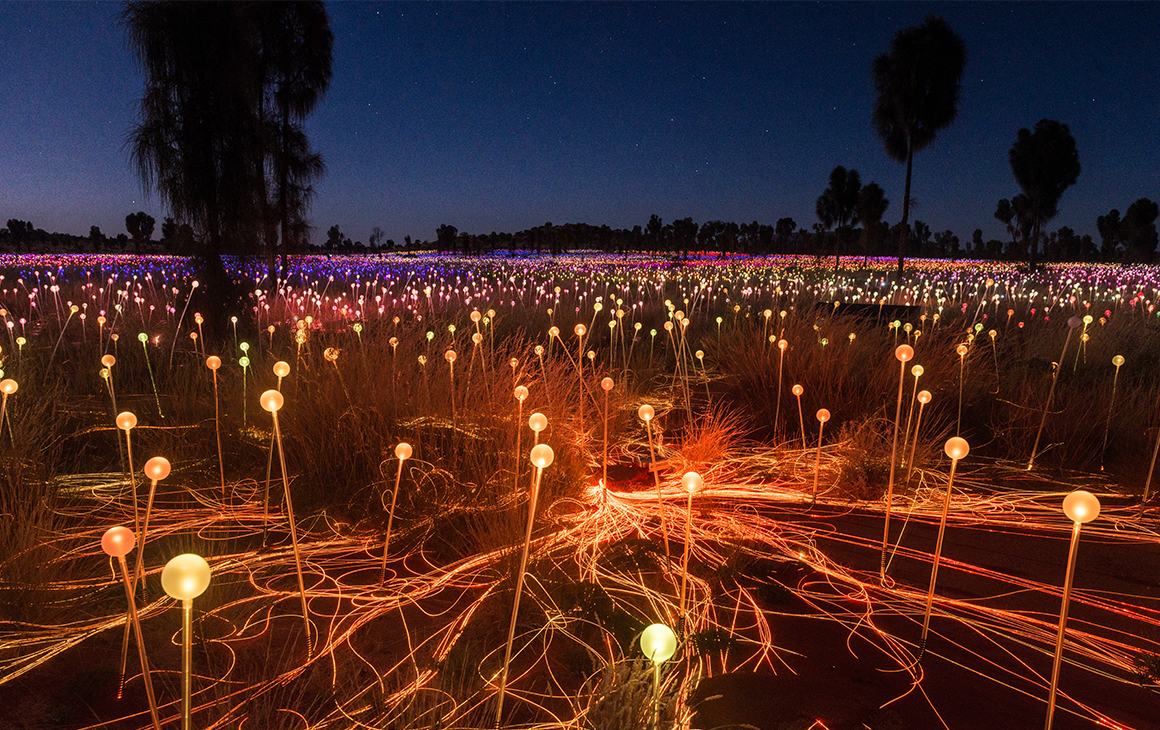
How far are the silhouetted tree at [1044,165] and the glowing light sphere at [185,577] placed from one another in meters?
40.9

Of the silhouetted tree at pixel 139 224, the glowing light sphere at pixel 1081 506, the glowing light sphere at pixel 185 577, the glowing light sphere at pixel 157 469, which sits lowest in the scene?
the glowing light sphere at pixel 185 577

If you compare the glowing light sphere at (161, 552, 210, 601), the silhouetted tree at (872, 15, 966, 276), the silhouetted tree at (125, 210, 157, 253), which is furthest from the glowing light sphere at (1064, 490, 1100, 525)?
the silhouetted tree at (125, 210, 157, 253)

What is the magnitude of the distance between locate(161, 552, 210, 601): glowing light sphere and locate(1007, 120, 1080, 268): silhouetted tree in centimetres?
4092

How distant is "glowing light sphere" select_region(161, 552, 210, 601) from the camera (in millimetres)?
1000

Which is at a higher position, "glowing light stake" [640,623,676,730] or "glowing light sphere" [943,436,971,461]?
"glowing light sphere" [943,436,971,461]

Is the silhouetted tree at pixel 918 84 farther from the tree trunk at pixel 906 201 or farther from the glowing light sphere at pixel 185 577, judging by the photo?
the glowing light sphere at pixel 185 577

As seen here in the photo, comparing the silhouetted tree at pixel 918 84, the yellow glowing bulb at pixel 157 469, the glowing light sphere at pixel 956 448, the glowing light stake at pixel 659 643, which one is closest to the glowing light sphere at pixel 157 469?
the yellow glowing bulb at pixel 157 469

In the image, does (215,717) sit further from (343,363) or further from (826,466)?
(826,466)

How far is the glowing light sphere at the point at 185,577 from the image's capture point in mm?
1000

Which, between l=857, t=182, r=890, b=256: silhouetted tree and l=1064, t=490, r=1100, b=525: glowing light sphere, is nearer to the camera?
l=1064, t=490, r=1100, b=525: glowing light sphere

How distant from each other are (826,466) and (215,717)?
3905 millimetres

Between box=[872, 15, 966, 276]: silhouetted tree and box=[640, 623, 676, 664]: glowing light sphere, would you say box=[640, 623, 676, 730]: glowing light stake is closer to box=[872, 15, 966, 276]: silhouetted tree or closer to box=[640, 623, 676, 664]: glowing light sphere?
box=[640, 623, 676, 664]: glowing light sphere

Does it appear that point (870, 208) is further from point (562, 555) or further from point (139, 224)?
point (139, 224)

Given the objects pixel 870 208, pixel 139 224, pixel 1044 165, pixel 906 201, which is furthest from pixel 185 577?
pixel 139 224
